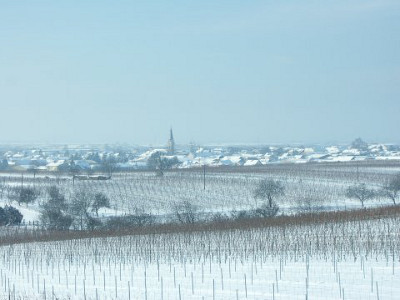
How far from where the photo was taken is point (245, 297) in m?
12.8

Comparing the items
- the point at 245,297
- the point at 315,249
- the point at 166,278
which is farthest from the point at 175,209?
the point at 245,297

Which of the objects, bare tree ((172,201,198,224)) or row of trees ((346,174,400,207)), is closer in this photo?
bare tree ((172,201,198,224))

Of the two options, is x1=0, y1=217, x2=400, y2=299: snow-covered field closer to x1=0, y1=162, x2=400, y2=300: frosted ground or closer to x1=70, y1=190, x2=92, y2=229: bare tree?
x1=0, y1=162, x2=400, y2=300: frosted ground

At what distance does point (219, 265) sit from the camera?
17125 mm

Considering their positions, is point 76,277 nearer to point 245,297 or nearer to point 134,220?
point 245,297

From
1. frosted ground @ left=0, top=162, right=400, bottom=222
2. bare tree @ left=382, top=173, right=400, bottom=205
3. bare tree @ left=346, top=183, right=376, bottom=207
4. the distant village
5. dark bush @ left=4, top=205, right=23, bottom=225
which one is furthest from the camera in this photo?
the distant village

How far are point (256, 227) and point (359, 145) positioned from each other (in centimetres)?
12122

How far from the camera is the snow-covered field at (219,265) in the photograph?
13.5 metres

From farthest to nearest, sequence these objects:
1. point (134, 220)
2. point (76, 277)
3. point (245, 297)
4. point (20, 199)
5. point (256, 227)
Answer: point (20, 199) < point (134, 220) < point (256, 227) < point (76, 277) < point (245, 297)

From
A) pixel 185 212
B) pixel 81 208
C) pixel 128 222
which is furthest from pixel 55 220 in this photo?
pixel 185 212

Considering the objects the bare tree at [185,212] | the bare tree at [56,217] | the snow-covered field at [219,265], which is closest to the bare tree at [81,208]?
the bare tree at [56,217]

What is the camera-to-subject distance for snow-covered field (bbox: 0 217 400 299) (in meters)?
13.5

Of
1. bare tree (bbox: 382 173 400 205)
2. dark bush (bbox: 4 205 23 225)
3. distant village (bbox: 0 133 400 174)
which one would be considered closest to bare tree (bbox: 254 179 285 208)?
bare tree (bbox: 382 173 400 205)

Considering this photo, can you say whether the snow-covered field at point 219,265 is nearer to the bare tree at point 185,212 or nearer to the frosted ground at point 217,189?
the bare tree at point 185,212
